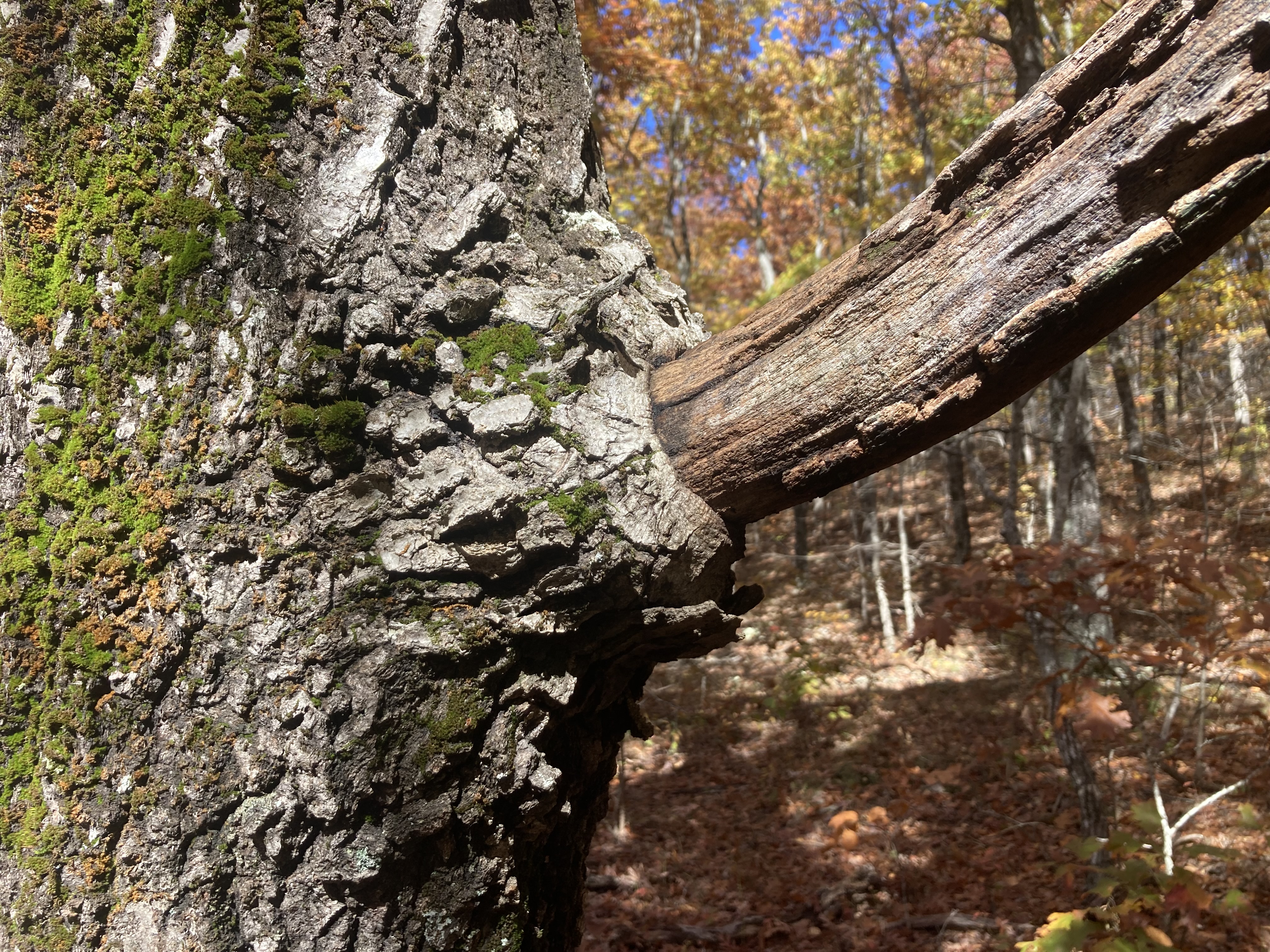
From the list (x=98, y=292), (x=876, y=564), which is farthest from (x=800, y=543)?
(x=98, y=292)

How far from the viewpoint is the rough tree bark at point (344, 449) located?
41.0 inches

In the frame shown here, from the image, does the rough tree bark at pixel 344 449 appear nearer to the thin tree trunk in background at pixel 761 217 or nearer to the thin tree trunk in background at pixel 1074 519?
the thin tree trunk in background at pixel 1074 519

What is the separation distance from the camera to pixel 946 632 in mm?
4188

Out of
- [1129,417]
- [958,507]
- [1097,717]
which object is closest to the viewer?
[1097,717]

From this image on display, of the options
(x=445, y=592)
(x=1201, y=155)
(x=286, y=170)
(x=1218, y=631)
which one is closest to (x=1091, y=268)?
(x=1201, y=155)

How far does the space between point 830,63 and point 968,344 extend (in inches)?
632

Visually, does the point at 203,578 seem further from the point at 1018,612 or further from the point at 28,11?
the point at 1018,612

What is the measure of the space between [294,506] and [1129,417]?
47.1 ft

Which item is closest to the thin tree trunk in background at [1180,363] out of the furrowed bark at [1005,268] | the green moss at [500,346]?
the furrowed bark at [1005,268]

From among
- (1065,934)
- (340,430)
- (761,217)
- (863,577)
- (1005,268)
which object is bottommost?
(1065,934)

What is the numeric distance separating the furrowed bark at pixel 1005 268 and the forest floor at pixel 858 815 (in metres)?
2.89

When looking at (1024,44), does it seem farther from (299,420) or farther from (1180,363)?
(1180,363)

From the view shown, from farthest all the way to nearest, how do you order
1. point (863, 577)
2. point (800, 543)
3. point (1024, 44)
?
point (800, 543) < point (863, 577) < point (1024, 44)

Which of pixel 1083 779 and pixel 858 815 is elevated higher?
pixel 1083 779
